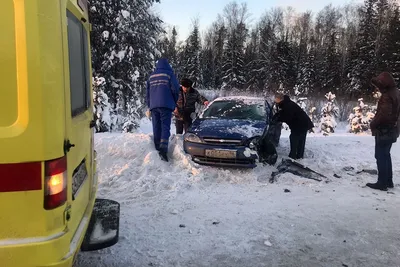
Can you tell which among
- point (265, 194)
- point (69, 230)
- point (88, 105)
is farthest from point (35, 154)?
point (265, 194)

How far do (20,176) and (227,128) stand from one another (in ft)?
16.9

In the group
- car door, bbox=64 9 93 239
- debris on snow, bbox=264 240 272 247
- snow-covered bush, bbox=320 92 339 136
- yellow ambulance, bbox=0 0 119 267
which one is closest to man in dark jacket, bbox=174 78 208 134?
debris on snow, bbox=264 240 272 247

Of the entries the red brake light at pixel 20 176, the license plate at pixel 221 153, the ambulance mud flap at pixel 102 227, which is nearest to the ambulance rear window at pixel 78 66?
the red brake light at pixel 20 176

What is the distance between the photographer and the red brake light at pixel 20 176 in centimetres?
205

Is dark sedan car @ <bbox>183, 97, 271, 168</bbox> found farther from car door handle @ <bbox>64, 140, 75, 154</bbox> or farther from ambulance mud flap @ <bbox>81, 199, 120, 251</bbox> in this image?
car door handle @ <bbox>64, 140, 75, 154</bbox>

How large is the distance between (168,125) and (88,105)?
361 cm

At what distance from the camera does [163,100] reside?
7027 mm

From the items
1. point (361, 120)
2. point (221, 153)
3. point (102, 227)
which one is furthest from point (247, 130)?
point (361, 120)

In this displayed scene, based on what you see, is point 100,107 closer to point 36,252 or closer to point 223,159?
point 223,159

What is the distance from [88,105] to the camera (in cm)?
351

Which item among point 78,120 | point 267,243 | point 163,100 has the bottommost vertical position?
point 267,243

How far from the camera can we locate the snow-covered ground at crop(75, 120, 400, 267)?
3.83 meters

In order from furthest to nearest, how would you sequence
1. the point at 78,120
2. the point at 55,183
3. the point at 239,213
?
the point at 239,213
the point at 78,120
the point at 55,183

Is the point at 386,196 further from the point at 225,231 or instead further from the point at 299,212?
the point at 225,231
